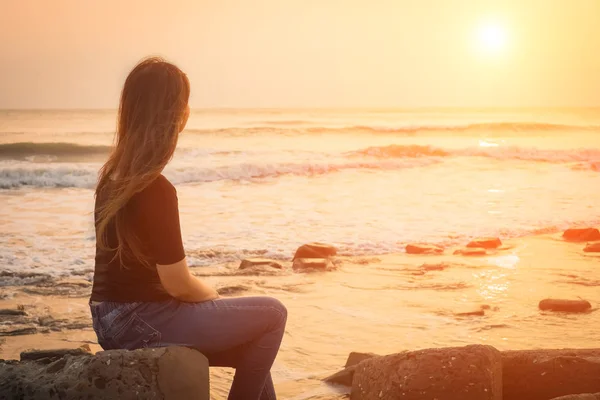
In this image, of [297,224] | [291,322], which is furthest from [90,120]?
[291,322]

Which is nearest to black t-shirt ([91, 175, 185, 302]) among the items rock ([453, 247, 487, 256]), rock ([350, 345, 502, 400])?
rock ([350, 345, 502, 400])

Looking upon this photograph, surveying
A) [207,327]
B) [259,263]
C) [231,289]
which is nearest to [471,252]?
[259,263]

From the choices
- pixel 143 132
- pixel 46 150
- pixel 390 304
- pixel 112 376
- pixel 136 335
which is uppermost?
pixel 143 132

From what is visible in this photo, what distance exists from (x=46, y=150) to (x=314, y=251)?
20097 millimetres

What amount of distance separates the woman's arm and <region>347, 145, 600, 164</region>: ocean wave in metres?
25.6

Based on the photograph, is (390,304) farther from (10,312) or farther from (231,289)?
(10,312)

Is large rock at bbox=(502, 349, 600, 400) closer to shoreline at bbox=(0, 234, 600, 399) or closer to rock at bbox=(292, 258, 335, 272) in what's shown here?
shoreline at bbox=(0, 234, 600, 399)

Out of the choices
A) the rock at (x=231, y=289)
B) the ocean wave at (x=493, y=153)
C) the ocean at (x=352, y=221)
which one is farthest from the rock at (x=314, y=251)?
the ocean wave at (x=493, y=153)

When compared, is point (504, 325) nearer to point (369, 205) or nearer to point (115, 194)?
point (115, 194)

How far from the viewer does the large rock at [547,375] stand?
3934 millimetres

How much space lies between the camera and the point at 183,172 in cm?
2264

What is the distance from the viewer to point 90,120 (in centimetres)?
3784

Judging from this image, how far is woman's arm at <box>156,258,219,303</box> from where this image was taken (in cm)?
324

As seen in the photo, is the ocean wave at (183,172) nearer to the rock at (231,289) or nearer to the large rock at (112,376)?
the rock at (231,289)
